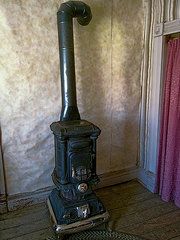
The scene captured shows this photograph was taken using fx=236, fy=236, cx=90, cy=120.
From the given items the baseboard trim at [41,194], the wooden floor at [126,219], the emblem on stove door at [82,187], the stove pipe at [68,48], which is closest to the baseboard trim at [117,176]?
the baseboard trim at [41,194]

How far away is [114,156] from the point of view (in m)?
2.74

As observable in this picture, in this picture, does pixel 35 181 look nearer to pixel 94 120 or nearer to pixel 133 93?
pixel 94 120

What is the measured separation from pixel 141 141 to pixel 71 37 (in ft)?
4.85

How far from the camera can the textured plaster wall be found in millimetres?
2104

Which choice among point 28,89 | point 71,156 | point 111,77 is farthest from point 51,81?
point 71,156

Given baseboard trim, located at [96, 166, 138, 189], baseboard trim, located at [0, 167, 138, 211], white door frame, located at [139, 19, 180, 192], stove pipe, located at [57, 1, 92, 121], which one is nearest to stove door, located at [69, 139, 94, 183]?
stove pipe, located at [57, 1, 92, 121]

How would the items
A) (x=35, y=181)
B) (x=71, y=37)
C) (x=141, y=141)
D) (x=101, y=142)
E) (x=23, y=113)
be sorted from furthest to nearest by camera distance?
(x=141, y=141) → (x=101, y=142) → (x=35, y=181) → (x=23, y=113) → (x=71, y=37)

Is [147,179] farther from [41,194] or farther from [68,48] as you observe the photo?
[68,48]

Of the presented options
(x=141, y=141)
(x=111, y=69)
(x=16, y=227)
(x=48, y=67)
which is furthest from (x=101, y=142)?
(x=16, y=227)

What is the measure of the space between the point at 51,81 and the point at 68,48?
43 cm

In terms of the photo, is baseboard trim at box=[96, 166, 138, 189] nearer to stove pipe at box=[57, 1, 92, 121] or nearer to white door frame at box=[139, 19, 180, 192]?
white door frame at box=[139, 19, 180, 192]

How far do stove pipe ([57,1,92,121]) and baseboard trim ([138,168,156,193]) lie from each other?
119 cm

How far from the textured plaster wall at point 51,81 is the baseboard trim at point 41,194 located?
63 millimetres

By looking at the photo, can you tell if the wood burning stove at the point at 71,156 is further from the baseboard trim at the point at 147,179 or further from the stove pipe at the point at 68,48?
the baseboard trim at the point at 147,179
